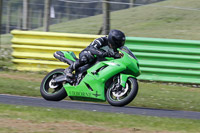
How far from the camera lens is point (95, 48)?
7.60 metres

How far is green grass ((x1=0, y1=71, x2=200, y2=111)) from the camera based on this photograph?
842cm

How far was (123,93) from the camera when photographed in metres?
7.31

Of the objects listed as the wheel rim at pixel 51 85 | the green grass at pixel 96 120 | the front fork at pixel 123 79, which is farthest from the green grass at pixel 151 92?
the green grass at pixel 96 120

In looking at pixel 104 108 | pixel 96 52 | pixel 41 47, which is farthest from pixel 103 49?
pixel 41 47

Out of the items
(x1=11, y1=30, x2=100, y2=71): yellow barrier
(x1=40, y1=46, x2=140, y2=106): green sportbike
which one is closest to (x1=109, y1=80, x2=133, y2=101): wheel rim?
(x1=40, y1=46, x2=140, y2=106): green sportbike

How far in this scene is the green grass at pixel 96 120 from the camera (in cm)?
572

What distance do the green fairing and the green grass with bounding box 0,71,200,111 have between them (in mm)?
1017

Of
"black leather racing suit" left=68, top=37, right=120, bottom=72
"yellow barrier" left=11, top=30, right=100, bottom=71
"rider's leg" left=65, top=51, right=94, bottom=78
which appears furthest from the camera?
"yellow barrier" left=11, top=30, right=100, bottom=71

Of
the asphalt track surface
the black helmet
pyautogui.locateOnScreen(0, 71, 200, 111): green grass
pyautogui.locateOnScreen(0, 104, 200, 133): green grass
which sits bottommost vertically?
pyautogui.locateOnScreen(0, 71, 200, 111): green grass

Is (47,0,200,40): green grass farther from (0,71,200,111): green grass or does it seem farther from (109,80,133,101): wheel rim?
(109,80,133,101): wheel rim

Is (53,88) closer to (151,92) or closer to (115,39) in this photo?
(115,39)

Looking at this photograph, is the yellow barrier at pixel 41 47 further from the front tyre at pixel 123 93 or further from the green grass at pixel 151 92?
the front tyre at pixel 123 93

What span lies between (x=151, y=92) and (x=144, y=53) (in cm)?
194

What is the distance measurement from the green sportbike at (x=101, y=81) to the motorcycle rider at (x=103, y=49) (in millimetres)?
99
